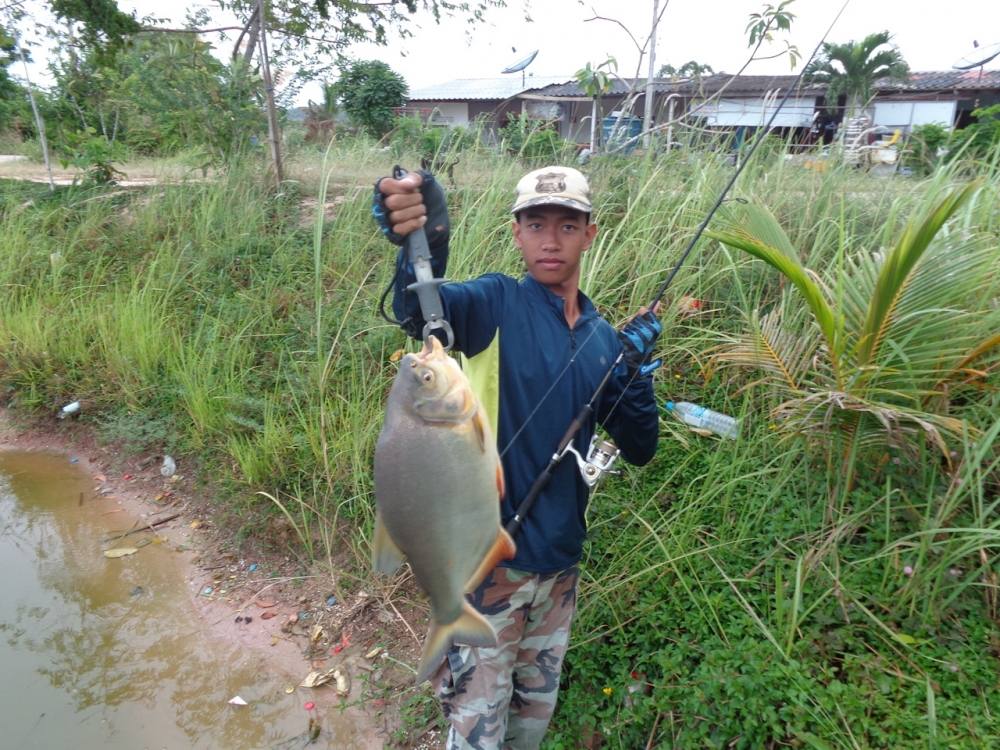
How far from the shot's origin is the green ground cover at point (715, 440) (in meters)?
2.31

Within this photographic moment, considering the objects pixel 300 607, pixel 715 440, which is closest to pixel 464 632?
pixel 715 440

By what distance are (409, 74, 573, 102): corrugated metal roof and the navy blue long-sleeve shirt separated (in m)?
20.5

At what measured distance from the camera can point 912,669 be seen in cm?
225

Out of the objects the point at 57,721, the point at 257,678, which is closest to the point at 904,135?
the point at 257,678

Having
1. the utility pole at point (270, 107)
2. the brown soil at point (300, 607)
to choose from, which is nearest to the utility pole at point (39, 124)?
the utility pole at point (270, 107)

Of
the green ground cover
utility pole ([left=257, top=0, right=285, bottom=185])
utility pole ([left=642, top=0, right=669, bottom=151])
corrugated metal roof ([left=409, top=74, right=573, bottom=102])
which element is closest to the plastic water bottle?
the green ground cover

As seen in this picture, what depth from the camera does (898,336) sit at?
2635 mm

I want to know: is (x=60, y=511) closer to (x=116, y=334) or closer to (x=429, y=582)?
(x=116, y=334)

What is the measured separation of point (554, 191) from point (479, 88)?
2439 cm

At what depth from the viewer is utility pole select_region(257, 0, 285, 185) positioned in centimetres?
654

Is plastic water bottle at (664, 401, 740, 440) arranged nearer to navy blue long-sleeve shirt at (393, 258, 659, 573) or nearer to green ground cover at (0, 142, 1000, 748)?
green ground cover at (0, 142, 1000, 748)

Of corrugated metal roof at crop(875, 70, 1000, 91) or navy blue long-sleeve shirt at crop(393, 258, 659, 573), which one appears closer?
navy blue long-sleeve shirt at crop(393, 258, 659, 573)

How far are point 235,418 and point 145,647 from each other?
1504 millimetres

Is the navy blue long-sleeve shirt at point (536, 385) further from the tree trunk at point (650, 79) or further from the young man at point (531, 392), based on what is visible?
the tree trunk at point (650, 79)
